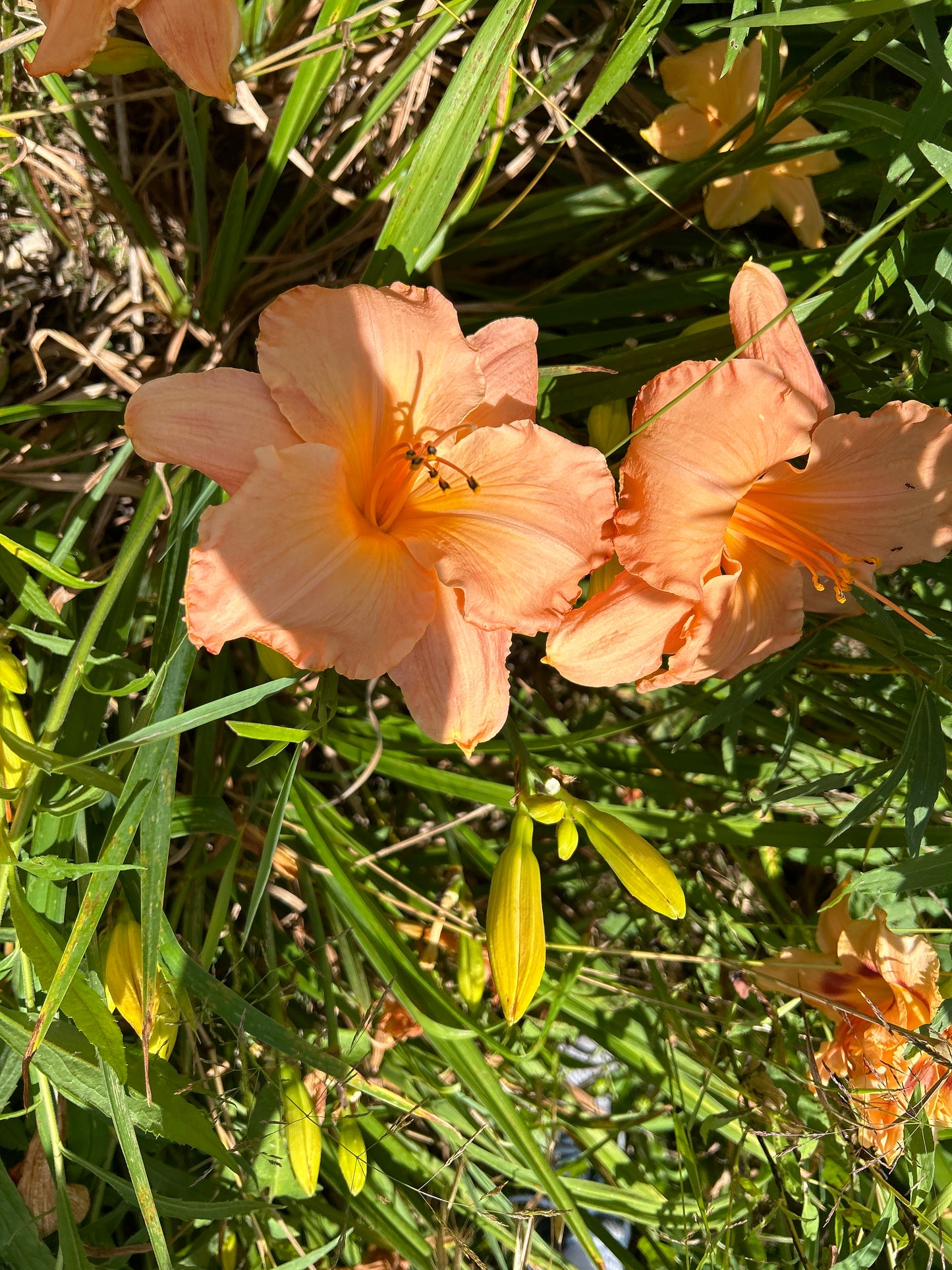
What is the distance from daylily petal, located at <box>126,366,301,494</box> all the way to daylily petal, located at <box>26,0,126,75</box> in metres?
0.31

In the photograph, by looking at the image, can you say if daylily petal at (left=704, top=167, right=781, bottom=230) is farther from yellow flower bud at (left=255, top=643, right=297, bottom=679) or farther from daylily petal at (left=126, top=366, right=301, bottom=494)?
yellow flower bud at (left=255, top=643, right=297, bottom=679)

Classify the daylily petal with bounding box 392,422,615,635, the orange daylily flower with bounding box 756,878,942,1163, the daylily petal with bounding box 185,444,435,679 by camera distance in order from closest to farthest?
1. the daylily petal with bounding box 185,444,435,679
2. the daylily petal with bounding box 392,422,615,635
3. the orange daylily flower with bounding box 756,878,942,1163

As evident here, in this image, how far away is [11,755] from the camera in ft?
3.42

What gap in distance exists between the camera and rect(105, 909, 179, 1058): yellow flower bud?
1069 mm

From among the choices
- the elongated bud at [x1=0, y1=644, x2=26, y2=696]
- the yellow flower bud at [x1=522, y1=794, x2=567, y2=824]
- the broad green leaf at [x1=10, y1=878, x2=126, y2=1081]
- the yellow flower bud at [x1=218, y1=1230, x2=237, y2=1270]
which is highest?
the elongated bud at [x1=0, y1=644, x2=26, y2=696]

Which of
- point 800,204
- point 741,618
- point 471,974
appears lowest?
point 471,974

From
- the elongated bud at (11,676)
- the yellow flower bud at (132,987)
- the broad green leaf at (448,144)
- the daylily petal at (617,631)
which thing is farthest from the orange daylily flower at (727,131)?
the yellow flower bud at (132,987)

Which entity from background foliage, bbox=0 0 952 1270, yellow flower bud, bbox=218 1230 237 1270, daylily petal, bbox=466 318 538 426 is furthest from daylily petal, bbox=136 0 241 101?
yellow flower bud, bbox=218 1230 237 1270

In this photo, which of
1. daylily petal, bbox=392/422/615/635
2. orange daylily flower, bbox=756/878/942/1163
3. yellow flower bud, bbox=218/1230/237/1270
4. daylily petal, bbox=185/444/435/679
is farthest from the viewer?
yellow flower bud, bbox=218/1230/237/1270

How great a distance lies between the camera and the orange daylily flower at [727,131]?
1254 mm

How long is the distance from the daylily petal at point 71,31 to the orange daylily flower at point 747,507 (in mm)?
631

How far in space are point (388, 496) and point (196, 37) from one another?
491mm

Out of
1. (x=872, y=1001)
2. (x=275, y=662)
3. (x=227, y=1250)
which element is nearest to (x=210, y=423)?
(x=275, y=662)

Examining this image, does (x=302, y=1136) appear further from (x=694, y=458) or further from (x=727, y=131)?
(x=727, y=131)
